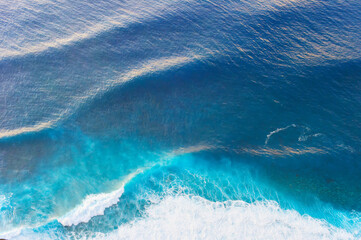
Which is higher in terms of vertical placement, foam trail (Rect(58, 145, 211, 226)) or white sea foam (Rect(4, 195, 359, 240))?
white sea foam (Rect(4, 195, 359, 240))

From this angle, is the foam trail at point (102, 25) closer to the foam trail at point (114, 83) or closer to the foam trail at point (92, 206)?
the foam trail at point (114, 83)

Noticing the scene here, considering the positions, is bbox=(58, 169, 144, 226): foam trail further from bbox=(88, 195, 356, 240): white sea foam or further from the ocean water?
bbox=(88, 195, 356, 240): white sea foam

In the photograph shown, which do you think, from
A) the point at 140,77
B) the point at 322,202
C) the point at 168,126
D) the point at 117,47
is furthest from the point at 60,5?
the point at 322,202

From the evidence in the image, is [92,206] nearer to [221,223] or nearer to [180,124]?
[221,223]

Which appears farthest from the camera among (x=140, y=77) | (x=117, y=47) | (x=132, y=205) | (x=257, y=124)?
(x=117, y=47)

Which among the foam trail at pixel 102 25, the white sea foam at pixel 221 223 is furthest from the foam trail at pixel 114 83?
the white sea foam at pixel 221 223

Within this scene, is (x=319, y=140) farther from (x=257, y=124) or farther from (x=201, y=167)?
(x=201, y=167)

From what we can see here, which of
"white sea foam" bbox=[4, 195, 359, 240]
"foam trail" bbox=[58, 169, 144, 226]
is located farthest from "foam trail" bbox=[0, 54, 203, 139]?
"white sea foam" bbox=[4, 195, 359, 240]
